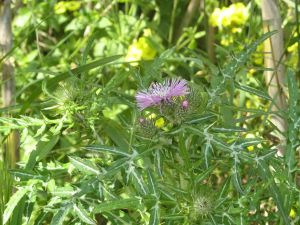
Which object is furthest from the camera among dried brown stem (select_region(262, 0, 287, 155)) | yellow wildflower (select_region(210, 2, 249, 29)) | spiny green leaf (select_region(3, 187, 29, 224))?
yellow wildflower (select_region(210, 2, 249, 29))

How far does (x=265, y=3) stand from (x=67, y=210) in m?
0.77

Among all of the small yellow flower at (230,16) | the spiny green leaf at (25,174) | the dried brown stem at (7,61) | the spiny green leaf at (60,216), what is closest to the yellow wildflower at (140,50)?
the small yellow flower at (230,16)

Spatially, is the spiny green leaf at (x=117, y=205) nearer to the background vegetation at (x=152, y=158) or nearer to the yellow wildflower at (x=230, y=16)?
the background vegetation at (x=152, y=158)

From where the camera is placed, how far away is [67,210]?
42.6 inches

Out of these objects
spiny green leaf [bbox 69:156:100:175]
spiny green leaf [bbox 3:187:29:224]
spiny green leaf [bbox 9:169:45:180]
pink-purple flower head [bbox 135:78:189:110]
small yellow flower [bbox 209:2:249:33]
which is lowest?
spiny green leaf [bbox 3:187:29:224]

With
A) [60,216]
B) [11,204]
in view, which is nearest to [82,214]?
[60,216]

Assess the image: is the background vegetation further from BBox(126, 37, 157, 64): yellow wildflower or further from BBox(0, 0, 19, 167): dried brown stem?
BBox(126, 37, 157, 64): yellow wildflower

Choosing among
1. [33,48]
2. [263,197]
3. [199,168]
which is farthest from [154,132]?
[33,48]

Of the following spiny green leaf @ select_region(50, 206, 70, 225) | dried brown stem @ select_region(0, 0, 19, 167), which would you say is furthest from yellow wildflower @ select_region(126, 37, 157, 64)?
spiny green leaf @ select_region(50, 206, 70, 225)

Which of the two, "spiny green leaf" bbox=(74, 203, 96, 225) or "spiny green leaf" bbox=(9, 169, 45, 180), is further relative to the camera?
"spiny green leaf" bbox=(9, 169, 45, 180)

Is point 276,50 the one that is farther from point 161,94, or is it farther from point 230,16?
point 161,94

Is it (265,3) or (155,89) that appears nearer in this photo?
(155,89)

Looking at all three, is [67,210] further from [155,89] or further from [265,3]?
[265,3]

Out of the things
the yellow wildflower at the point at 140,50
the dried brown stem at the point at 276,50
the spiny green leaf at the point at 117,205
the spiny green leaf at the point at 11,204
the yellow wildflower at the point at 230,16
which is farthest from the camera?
the yellow wildflower at the point at 140,50
